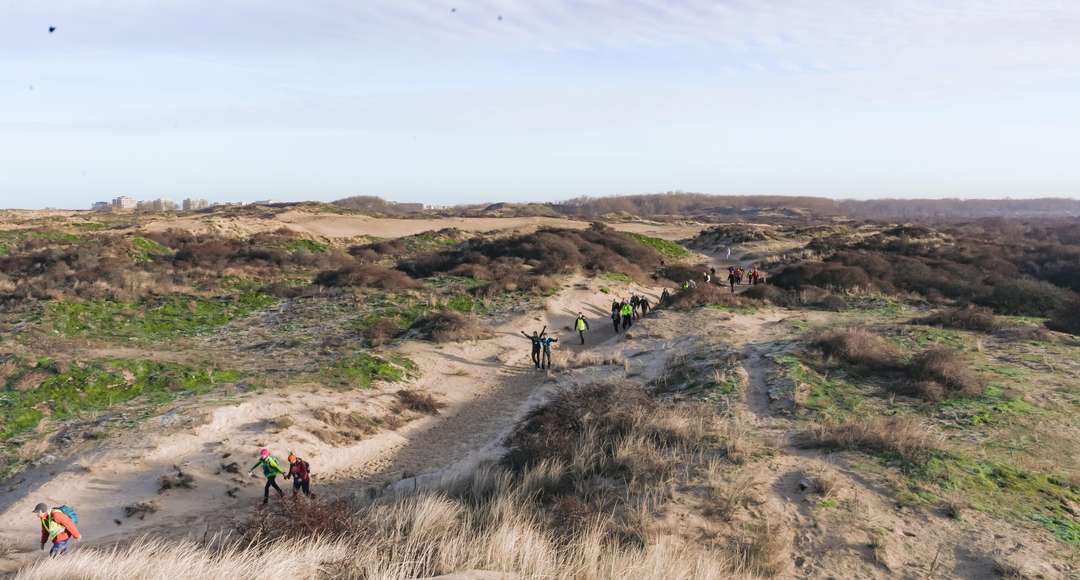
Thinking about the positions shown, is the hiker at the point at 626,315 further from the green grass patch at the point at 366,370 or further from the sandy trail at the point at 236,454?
the green grass patch at the point at 366,370

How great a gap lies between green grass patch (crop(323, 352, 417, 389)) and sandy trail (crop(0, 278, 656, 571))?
0.49 meters

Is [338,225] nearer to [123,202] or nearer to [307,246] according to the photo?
[307,246]

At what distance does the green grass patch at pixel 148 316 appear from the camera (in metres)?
22.8

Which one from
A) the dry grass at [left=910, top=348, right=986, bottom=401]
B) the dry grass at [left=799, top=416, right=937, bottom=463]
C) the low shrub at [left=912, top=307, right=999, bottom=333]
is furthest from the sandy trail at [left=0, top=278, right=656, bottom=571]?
the low shrub at [left=912, top=307, right=999, bottom=333]

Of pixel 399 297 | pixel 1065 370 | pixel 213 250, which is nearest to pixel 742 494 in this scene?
pixel 1065 370

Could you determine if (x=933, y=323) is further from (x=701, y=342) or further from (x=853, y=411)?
(x=853, y=411)

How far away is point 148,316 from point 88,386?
32.8 ft

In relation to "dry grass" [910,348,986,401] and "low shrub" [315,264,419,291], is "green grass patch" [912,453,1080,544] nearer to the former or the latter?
"dry grass" [910,348,986,401]

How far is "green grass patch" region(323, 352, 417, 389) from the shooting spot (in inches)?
687

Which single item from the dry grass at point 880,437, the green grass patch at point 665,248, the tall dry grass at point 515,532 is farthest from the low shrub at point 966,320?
the green grass patch at point 665,248

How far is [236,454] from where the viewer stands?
42.6 feet

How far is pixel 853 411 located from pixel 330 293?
76.1ft

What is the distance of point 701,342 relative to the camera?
20.2m

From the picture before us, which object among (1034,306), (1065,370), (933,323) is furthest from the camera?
(1034,306)
